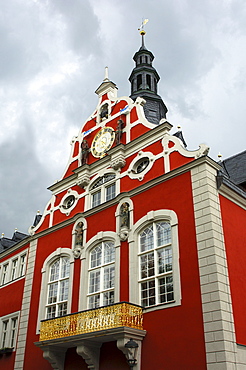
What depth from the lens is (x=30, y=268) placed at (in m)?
22.7

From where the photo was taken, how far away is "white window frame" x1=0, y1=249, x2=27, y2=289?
24453mm

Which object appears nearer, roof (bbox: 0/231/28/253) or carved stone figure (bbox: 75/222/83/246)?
carved stone figure (bbox: 75/222/83/246)

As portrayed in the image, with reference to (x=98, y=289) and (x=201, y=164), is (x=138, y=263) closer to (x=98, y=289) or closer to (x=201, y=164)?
(x=98, y=289)

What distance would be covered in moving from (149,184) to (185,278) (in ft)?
15.0

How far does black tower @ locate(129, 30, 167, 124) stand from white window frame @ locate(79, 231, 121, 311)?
727cm

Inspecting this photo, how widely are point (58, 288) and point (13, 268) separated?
627cm

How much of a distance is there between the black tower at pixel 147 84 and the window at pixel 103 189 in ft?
14.3

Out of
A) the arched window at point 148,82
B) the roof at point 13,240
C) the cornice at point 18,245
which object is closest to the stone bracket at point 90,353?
the cornice at point 18,245

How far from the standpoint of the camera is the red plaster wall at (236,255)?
14.0 metres

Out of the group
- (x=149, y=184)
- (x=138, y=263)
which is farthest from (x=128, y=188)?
(x=138, y=263)

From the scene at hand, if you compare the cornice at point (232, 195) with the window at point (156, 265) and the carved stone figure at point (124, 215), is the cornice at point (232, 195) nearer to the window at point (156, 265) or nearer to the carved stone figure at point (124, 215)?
the window at point (156, 265)

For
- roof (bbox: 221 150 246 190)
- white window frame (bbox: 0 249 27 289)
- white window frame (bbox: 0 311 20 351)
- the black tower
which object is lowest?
white window frame (bbox: 0 311 20 351)

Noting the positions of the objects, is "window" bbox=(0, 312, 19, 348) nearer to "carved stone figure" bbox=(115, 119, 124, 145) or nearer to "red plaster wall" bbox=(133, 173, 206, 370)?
"red plaster wall" bbox=(133, 173, 206, 370)

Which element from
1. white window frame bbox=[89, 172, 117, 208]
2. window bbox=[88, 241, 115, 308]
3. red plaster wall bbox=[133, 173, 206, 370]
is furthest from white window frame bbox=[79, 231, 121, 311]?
red plaster wall bbox=[133, 173, 206, 370]
